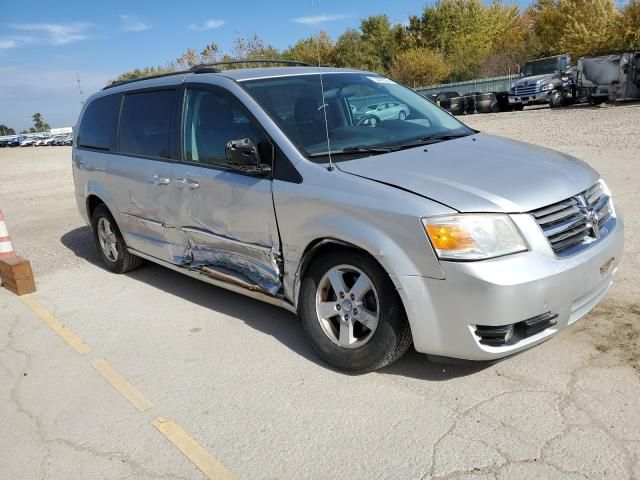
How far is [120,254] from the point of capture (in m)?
6.08

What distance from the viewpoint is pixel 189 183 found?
4484 mm

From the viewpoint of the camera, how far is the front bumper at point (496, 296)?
2889 mm

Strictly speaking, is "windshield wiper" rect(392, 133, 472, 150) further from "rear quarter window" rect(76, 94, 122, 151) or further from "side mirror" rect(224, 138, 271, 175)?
"rear quarter window" rect(76, 94, 122, 151)

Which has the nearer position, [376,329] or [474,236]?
[474,236]

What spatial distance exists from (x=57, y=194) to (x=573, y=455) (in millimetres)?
13994

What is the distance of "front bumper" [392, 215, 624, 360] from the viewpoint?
289cm

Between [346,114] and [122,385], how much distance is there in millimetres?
2425

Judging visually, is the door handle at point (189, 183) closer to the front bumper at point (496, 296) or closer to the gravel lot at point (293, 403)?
the gravel lot at point (293, 403)

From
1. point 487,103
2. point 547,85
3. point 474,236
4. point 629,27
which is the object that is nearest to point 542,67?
point 547,85

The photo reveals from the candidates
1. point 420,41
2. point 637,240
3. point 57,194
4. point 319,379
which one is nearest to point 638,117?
point 637,240

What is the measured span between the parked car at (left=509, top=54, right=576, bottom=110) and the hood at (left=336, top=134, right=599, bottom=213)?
25701 millimetres

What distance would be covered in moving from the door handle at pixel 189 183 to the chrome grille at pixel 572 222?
2.50 meters

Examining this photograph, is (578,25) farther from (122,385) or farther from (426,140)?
(122,385)

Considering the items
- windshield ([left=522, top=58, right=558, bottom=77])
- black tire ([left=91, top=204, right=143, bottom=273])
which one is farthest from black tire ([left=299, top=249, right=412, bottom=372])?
windshield ([left=522, top=58, right=558, bottom=77])
